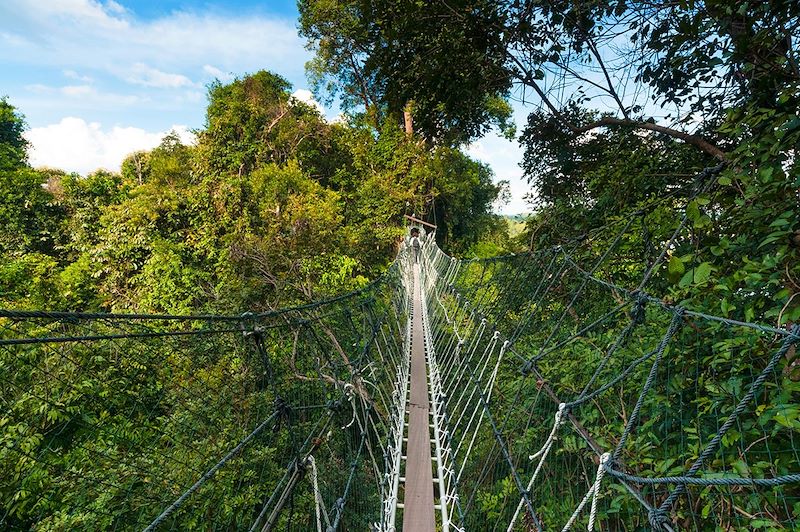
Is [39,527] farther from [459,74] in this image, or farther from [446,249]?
[446,249]

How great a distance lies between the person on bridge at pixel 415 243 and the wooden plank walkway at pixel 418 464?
6765mm

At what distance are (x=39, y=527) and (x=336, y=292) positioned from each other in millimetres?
3845

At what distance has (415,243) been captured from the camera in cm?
1002

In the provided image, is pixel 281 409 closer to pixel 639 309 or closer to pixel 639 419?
pixel 639 309

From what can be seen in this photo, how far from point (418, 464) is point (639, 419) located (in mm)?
856

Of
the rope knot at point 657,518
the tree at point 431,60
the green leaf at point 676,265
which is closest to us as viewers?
the rope knot at point 657,518

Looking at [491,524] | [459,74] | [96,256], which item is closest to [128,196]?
[96,256]

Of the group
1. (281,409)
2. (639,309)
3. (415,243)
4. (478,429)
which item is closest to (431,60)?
(639,309)

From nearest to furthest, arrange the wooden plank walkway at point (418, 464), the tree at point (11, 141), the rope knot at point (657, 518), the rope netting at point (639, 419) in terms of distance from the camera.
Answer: the rope knot at point (657, 518) → the rope netting at point (639, 419) → the wooden plank walkway at point (418, 464) → the tree at point (11, 141)

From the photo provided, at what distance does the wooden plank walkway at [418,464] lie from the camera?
54.1 inches

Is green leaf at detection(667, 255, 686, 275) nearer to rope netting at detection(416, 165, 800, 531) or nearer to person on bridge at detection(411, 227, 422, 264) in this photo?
rope netting at detection(416, 165, 800, 531)

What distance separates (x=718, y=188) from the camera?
1.22 m

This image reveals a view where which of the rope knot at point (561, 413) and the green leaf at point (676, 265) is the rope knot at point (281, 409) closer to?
the rope knot at point (561, 413)

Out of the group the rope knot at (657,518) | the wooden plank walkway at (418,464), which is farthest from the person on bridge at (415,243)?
the rope knot at (657,518)
